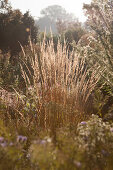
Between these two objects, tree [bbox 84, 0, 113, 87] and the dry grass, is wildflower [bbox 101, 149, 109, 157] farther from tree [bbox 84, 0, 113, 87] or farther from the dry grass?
tree [bbox 84, 0, 113, 87]

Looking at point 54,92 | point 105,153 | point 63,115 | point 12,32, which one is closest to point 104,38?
point 54,92

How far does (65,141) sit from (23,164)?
69cm

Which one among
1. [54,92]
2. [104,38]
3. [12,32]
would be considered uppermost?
[12,32]

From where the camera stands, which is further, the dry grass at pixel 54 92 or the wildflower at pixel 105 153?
the dry grass at pixel 54 92

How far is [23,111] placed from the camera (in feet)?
10.3

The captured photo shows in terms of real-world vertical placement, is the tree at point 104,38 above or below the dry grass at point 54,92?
above

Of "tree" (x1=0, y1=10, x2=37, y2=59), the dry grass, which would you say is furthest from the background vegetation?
"tree" (x1=0, y1=10, x2=37, y2=59)

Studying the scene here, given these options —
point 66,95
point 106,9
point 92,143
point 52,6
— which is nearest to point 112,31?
point 106,9

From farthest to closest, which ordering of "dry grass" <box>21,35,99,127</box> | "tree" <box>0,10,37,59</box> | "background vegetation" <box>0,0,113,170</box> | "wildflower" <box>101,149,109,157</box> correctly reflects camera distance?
1. "tree" <box>0,10,37,59</box>
2. "dry grass" <box>21,35,99,127</box>
3. "wildflower" <box>101,149,109,157</box>
4. "background vegetation" <box>0,0,113,170</box>

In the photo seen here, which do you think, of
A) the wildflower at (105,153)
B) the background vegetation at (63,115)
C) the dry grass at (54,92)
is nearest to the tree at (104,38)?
the background vegetation at (63,115)

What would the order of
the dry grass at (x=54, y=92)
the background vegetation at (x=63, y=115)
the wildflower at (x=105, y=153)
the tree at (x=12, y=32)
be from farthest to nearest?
1. the tree at (x=12, y=32)
2. the dry grass at (x=54, y=92)
3. the wildflower at (x=105, y=153)
4. the background vegetation at (x=63, y=115)

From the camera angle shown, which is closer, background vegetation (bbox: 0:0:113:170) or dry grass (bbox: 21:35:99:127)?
background vegetation (bbox: 0:0:113:170)

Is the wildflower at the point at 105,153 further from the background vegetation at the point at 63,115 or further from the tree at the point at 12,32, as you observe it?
the tree at the point at 12,32

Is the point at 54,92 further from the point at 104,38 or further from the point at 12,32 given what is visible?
the point at 12,32
